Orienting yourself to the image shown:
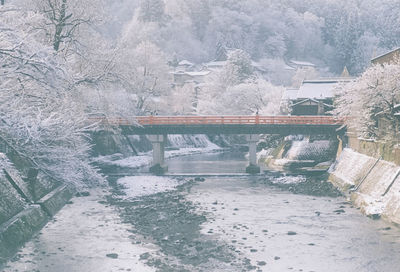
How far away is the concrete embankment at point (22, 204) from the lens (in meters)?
18.7

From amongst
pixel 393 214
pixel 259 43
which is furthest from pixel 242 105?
pixel 259 43

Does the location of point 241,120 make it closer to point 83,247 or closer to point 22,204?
point 22,204

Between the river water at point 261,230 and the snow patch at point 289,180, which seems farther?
the snow patch at point 289,180

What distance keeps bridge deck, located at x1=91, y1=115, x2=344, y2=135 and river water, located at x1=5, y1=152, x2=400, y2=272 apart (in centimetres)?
999

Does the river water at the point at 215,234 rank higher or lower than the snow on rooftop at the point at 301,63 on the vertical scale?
lower

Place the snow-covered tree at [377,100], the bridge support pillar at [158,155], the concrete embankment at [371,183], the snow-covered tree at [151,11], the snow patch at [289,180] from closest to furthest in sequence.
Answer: the concrete embankment at [371,183], the snow-covered tree at [377,100], the snow patch at [289,180], the bridge support pillar at [158,155], the snow-covered tree at [151,11]

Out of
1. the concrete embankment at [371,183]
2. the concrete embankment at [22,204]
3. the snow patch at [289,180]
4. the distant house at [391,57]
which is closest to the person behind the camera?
the concrete embankment at [22,204]

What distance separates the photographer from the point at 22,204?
22.6m

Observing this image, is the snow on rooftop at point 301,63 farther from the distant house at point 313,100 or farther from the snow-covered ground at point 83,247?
the snow-covered ground at point 83,247

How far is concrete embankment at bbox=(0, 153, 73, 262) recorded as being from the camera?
61.4ft

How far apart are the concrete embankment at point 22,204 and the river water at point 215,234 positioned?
624 mm

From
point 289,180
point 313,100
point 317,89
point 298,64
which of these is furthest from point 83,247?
point 298,64

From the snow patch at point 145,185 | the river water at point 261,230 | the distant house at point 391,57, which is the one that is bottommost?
the snow patch at point 145,185

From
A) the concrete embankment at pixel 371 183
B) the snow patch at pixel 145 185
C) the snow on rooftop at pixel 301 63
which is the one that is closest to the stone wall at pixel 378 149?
the concrete embankment at pixel 371 183
